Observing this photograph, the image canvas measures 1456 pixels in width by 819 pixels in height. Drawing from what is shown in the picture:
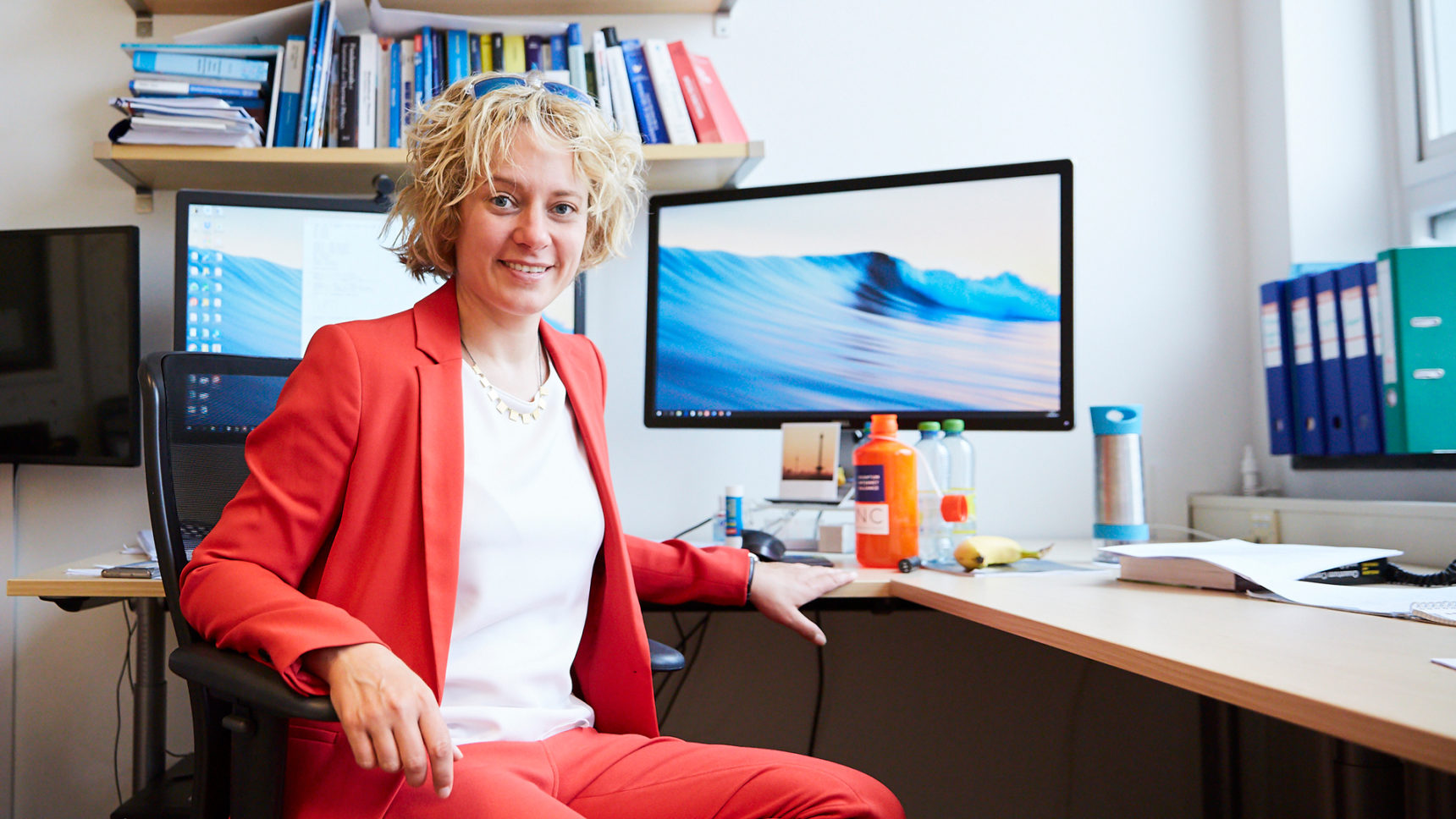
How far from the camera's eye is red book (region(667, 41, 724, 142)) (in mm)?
1785

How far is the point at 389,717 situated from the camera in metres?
0.68

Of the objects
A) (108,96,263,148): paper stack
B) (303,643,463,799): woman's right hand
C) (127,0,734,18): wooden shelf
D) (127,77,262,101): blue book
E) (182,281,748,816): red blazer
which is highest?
(127,0,734,18): wooden shelf

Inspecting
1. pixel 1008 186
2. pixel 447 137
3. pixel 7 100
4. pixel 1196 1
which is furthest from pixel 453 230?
pixel 1196 1

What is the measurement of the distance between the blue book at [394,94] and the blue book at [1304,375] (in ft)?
5.87

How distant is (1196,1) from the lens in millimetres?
2082

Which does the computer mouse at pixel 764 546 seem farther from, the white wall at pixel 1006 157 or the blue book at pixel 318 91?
the blue book at pixel 318 91

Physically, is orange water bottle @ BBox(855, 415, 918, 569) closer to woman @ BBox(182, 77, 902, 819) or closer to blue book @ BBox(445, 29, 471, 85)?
woman @ BBox(182, 77, 902, 819)

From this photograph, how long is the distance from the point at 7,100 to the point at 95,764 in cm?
137

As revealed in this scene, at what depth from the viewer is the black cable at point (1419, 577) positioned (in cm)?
106

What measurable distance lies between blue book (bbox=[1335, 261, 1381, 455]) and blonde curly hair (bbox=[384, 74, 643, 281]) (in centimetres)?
133

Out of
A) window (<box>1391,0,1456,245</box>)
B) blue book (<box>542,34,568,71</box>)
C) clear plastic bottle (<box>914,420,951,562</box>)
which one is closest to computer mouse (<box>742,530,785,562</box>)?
clear plastic bottle (<box>914,420,951,562</box>)

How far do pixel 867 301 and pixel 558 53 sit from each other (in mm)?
817

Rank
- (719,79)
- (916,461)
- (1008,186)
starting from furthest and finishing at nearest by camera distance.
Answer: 1. (719,79)
2. (1008,186)
3. (916,461)

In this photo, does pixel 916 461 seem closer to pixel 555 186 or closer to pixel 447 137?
pixel 555 186
